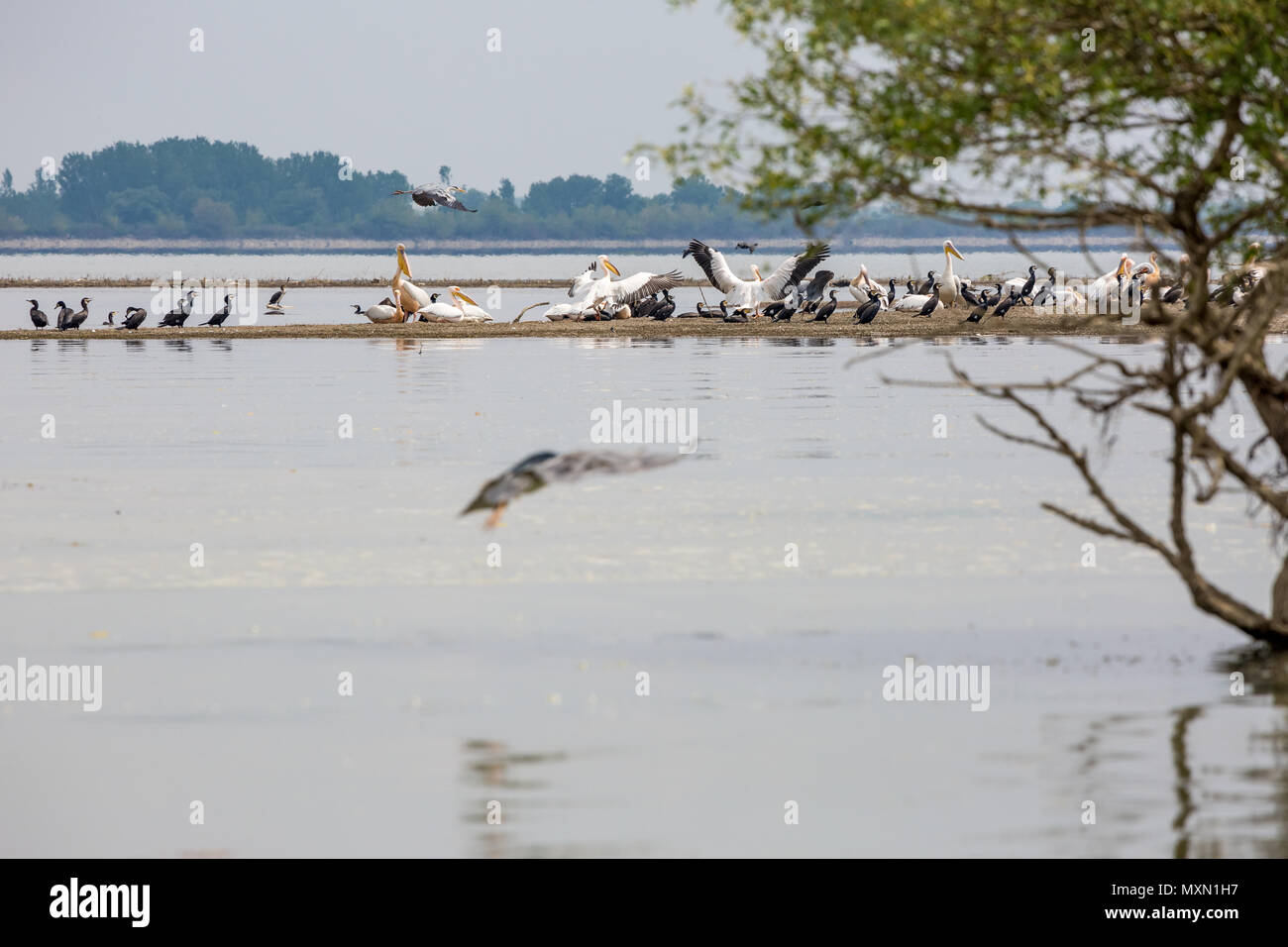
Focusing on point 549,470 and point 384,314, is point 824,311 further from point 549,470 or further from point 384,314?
point 549,470

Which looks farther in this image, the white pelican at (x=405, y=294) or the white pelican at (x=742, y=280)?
the white pelican at (x=405, y=294)

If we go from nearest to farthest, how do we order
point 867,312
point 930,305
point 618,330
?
point 867,312 < point 618,330 < point 930,305

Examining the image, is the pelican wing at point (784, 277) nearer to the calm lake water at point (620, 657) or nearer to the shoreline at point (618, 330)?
the shoreline at point (618, 330)

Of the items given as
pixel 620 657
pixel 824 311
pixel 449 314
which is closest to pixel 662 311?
pixel 824 311

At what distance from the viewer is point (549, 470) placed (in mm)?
12492

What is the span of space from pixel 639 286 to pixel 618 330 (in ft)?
18.1

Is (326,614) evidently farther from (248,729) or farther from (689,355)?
(689,355)

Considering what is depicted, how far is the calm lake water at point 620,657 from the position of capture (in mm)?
9141

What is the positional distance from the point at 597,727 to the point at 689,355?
34481 millimetres

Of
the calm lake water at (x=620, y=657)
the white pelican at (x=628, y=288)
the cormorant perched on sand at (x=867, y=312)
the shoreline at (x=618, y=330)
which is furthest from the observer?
the white pelican at (x=628, y=288)

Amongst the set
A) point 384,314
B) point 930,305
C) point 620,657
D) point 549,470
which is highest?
point 930,305

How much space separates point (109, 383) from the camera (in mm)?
36750

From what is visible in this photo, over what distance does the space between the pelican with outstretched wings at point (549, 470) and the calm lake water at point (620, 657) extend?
97 centimetres

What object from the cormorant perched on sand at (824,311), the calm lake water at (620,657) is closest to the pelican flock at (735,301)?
the cormorant perched on sand at (824,311)
